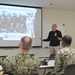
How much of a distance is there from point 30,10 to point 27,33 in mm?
911

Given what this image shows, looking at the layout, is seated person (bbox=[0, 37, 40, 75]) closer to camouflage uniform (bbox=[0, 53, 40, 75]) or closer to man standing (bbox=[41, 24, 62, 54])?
camouflage uniform (bbox=[0, 53, 40, 75])

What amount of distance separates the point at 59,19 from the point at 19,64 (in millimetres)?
5615

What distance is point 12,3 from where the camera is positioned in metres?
6.46

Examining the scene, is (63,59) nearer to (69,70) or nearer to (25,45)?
(69,70)

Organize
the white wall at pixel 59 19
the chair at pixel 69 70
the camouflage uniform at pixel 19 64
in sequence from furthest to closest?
the white wall at pixel 59 19
the chair at pixel 69 70
the camouflage uniform at pixel 19 64

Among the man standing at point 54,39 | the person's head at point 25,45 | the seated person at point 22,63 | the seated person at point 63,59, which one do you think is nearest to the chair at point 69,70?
the seated person at point 63,59

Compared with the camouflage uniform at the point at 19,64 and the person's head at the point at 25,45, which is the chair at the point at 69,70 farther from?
the person's head at the point at 25,45

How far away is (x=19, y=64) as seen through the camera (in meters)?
2.19

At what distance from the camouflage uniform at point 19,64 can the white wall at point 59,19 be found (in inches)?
201

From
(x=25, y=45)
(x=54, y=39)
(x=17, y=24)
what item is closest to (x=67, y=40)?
(x=25, y=45)

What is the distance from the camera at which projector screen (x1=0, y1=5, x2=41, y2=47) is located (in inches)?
260

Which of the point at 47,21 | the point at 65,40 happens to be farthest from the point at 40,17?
the point at 65,40

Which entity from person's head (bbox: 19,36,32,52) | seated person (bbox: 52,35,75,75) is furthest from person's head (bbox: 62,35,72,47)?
person's head (bbox: 19,36,32,52)

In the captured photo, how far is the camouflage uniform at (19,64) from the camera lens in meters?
2.18
